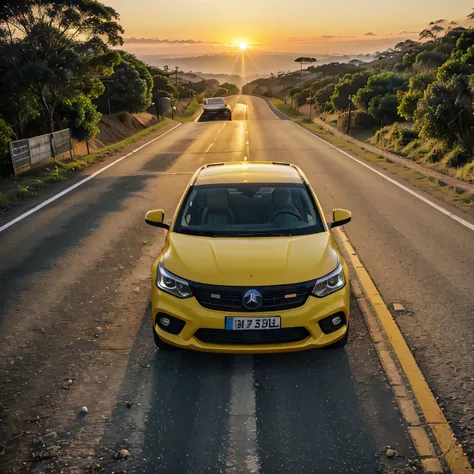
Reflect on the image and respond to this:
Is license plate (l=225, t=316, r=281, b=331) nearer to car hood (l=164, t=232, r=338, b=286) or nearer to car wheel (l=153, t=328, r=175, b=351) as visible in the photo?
car hood (l=164, t=232, r=338, b=286)

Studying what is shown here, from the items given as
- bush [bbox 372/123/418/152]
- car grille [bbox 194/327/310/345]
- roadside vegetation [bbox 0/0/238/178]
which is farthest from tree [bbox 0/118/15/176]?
bush [bbox 372/123/418/152]

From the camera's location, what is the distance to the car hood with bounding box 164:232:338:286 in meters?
4.68

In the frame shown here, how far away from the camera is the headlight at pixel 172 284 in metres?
4.76

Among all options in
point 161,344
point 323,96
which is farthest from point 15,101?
point 323,96

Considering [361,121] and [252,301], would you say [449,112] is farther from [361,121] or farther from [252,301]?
[361,121]

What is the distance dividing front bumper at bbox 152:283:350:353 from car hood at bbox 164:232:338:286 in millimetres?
259

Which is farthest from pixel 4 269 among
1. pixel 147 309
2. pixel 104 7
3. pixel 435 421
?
pixel 104 7

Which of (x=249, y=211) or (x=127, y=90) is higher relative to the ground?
(x=249, y=211)

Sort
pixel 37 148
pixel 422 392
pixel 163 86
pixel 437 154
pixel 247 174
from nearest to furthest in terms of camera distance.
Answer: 1. pixel 422 392
2. pixel 247 174
3. pixel 37 148
4. pixel 437 154
5. pixel 163 86

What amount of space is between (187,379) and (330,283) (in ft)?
5.40

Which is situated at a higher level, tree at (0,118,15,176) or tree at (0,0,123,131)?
tree at (0,0,123,131)

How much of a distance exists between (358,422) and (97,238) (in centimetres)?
687

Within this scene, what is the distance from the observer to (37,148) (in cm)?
1998

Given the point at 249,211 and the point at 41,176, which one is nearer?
the point at 249,211
